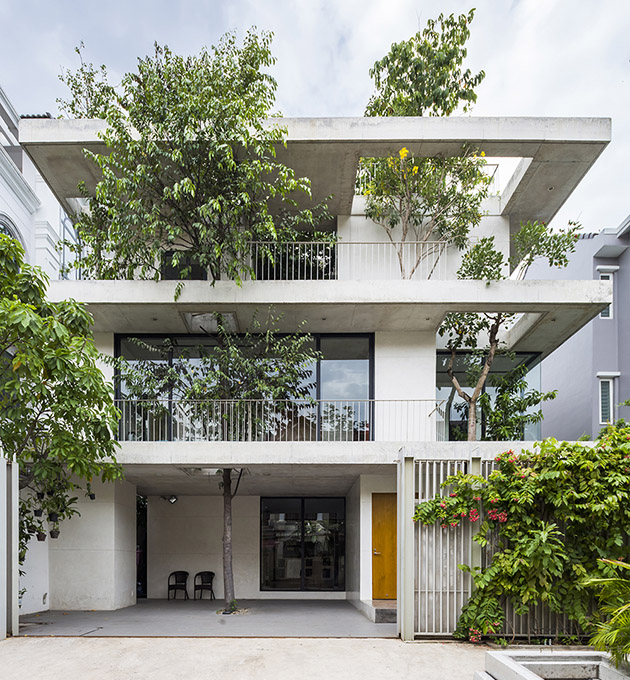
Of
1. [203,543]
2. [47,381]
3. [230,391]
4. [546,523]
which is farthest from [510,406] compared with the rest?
[47,381]

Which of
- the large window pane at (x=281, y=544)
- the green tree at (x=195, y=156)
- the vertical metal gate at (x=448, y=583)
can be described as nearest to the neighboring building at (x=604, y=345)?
the large window pane at (x=281, y=544)

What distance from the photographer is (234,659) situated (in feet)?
23.8

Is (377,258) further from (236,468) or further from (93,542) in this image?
(93,542)

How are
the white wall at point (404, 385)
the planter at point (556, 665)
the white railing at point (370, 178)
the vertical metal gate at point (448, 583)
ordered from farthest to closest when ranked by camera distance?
the white railing at point (370, 178) → the white wall at point (404, 385) → the vertical metal gate at point (448, 583) → the planter at point (556, 665)

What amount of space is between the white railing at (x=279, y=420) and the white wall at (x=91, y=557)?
150 centimetres

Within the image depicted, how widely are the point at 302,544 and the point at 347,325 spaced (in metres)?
5.84

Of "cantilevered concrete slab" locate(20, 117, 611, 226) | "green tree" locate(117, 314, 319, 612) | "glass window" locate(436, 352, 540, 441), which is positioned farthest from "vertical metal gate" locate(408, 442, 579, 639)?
"cantilevered concrete slab" locate(20, 117, 611, 226)

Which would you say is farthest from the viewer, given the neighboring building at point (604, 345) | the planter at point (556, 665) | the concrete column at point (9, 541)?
the neighboring building at point (604, 345)

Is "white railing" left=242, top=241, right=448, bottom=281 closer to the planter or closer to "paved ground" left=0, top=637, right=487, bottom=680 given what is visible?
"paved ground" left=0, top=637, right=487, bottom=680

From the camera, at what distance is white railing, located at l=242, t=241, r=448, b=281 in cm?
1286

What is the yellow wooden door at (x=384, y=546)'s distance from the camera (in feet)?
37.7

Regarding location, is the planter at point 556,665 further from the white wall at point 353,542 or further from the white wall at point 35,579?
the white wall at point 35,579

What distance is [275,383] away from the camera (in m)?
11.4

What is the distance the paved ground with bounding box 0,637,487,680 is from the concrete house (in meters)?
2.50
